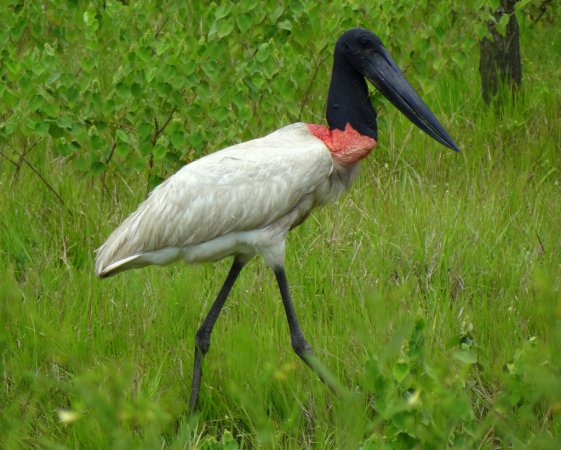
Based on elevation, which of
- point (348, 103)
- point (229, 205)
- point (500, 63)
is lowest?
point (500, 63)

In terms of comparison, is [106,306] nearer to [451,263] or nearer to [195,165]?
[195,165]

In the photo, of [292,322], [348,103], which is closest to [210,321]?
[292,322]

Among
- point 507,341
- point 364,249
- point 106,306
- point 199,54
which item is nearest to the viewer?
point 507,341

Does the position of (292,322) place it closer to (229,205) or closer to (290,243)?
(229,205)

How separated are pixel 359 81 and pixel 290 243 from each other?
3.21ft

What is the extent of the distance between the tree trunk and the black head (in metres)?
2.25

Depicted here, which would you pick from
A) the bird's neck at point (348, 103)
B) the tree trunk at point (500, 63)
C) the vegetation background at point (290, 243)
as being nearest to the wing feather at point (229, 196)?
the bird's neck at point (348, 103)

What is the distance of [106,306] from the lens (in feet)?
15.8

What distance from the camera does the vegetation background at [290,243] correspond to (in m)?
4.03

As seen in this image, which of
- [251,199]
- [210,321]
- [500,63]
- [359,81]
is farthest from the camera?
[500,63]

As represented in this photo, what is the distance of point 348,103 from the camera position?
4723 millimetres

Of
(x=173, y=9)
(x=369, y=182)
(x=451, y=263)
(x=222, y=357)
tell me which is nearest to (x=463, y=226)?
(x=451, y=263)

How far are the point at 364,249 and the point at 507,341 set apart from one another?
3.45 ft

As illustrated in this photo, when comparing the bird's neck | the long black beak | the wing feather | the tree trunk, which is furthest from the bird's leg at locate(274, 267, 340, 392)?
the tree trunk
